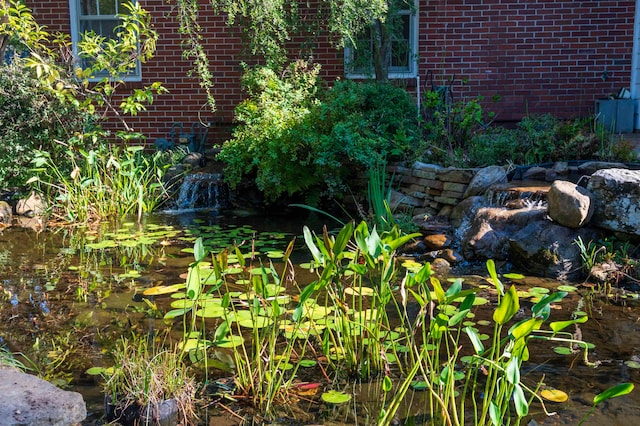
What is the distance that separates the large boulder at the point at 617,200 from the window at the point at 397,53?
4.32 meters

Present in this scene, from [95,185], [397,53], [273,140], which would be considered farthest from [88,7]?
[397,53]

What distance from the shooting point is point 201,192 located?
27.8 feet

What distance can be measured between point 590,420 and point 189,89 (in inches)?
309

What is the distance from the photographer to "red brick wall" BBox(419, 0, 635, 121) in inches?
372

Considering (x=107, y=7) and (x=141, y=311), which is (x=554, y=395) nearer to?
(x=141, y=311)

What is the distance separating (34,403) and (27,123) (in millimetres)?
5652

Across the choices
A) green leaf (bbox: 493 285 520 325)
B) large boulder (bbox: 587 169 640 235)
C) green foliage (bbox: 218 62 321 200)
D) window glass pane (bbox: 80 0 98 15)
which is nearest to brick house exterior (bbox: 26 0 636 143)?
window glass pane (bbox: 80 0 98 15)

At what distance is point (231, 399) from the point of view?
3.23 m

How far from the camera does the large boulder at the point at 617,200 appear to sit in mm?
5277

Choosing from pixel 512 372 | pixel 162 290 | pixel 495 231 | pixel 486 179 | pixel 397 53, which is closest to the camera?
pixel 512 372

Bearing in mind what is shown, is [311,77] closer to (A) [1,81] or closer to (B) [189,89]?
(B) [189,89]

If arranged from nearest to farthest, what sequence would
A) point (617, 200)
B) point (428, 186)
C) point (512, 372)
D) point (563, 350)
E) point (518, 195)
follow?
point (512, 372) → point (563, 350) → point (617, 200) → point (518, 195) → point (428, 186)

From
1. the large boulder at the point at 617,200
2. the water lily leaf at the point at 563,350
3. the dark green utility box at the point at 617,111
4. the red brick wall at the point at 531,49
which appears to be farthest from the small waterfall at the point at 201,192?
the water lily leaf at the point at 563,350

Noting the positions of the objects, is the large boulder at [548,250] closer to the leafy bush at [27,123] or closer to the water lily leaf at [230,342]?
the water lily leaf at [230,342]
